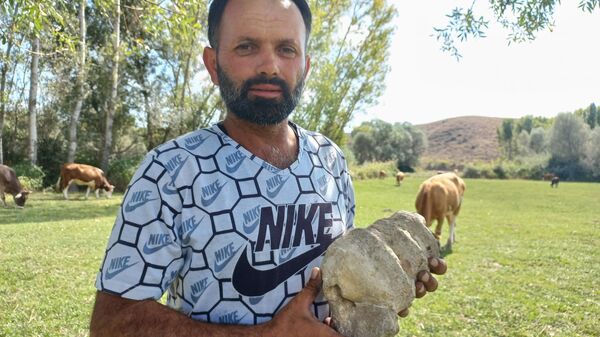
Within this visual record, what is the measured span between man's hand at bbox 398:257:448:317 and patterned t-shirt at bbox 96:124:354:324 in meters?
0.40

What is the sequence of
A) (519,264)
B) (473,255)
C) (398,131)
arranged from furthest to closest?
(398,131), (473,255), (519,264)

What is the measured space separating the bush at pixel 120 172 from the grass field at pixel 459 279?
28.5ft

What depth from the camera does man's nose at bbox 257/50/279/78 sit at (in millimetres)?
1892

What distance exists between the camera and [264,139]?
2.00 meters

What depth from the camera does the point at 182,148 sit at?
69.1 inches

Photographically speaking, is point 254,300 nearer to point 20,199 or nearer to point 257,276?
point 257,276

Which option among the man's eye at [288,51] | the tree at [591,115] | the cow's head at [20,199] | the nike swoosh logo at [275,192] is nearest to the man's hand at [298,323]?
the nike swoosh logo at [275,192]

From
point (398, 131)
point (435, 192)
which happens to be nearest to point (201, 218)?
point (435, 192)

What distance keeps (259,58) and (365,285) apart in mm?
1011

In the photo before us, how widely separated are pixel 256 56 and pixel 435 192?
1060 cm

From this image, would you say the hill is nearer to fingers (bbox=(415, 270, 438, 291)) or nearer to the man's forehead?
fingers (bbox=(415, 270, 438, 291))

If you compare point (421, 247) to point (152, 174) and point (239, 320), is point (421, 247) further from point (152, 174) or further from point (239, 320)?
point (152, 174)

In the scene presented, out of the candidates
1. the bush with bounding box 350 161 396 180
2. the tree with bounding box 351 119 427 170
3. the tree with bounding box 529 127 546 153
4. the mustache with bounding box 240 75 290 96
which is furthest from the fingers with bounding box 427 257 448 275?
the tree with bounding box 529 127 546 153

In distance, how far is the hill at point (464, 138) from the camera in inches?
5194
